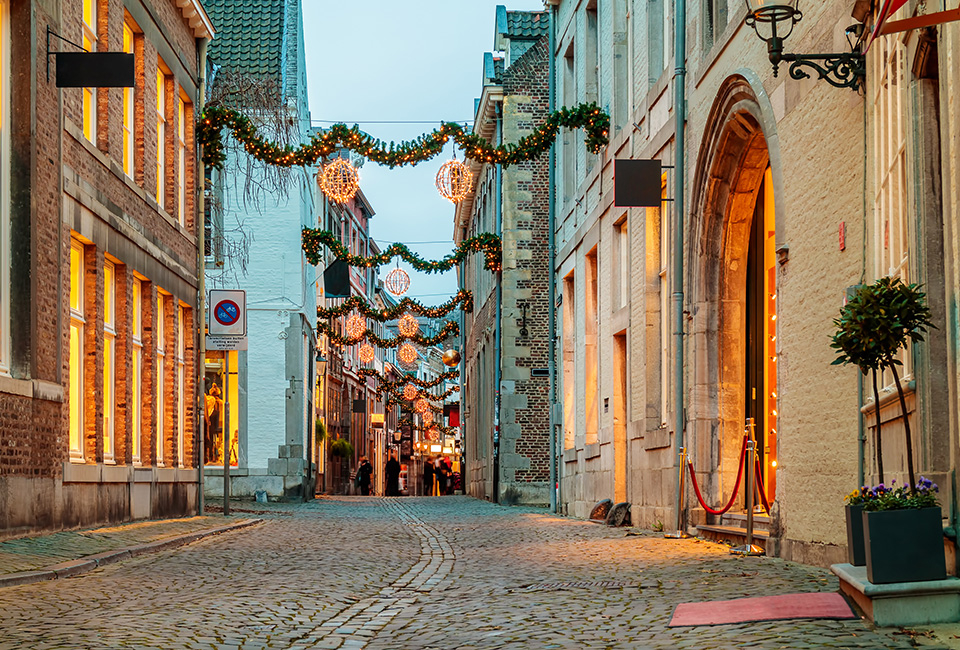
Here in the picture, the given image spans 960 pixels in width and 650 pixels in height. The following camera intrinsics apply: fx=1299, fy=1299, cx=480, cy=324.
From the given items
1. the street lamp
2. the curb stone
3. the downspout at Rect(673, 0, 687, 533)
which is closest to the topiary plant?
the street lamp

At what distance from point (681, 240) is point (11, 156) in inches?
280

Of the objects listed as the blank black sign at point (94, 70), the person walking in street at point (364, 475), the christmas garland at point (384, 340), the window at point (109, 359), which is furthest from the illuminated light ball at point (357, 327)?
the blank black sign at point (94, 70)

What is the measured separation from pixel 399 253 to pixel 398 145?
→ 299 inches

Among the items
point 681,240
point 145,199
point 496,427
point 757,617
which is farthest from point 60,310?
→ point 496,427

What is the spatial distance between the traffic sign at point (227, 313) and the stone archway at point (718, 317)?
728cm

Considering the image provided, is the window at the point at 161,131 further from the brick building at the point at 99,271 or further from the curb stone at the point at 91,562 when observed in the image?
the curb stone at the point at 91,562

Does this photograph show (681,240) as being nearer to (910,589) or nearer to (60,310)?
(60,310)

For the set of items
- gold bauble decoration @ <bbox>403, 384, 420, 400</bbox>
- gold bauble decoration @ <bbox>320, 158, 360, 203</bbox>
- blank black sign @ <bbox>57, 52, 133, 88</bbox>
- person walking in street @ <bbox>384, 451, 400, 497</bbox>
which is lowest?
person walking in street @ <bbox>384, 451, 400, 497</bbox>

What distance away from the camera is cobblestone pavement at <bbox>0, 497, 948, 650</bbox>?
21.7 feet

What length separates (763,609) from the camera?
7027mm

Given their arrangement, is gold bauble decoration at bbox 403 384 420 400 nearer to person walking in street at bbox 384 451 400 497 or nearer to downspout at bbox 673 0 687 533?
person walking in street at bbox 384 451 400 497

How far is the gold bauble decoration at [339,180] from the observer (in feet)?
69.6

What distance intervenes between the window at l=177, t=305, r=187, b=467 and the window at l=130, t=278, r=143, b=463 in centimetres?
209

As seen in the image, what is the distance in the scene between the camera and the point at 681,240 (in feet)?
47.8
